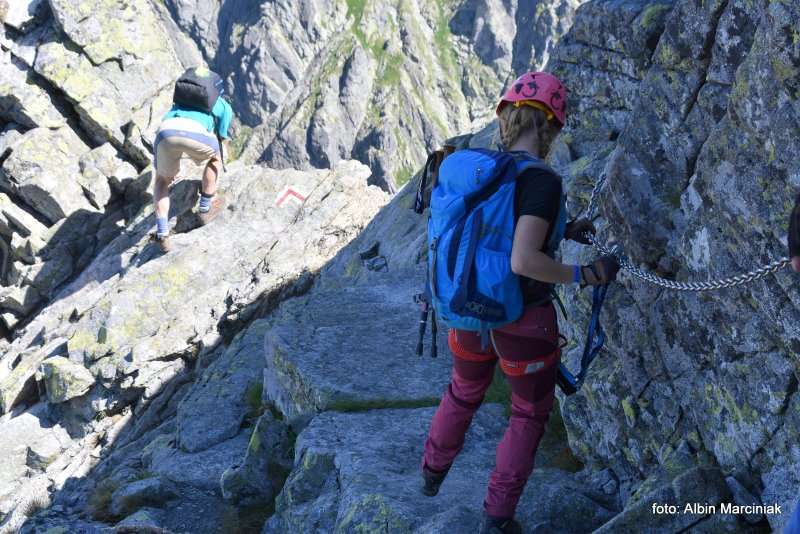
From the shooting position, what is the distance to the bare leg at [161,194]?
22.0 m

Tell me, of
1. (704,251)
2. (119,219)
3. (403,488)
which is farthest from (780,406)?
(119,219)

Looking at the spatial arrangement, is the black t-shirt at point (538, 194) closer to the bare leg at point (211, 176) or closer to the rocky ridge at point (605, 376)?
the rocky ridge at point (605, 376)

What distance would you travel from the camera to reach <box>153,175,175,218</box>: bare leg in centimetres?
2202

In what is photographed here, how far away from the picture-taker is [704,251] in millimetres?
6957

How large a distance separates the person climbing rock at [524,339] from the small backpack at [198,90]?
1548cm

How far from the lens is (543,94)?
6.36 m

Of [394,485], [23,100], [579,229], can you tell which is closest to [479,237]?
[579,229]

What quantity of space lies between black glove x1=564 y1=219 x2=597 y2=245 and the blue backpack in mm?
846

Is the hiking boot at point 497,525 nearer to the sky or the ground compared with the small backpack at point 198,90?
nearer to the ground

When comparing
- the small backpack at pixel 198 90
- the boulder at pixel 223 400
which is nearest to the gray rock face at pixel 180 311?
the boulder at pixel 223 400

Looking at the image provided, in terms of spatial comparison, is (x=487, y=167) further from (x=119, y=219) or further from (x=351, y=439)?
(x=119, y=219)

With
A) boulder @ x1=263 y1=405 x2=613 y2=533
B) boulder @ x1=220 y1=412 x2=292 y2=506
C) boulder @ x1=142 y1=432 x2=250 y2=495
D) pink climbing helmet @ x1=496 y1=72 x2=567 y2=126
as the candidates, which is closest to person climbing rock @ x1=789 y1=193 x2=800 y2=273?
pink climbing helmet @ x1=496 y1=72 x2=567 y2=126

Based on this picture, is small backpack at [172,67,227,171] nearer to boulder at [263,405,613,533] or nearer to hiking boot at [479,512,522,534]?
boulder at [263,405,613,533]

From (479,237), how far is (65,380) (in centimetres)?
1860
